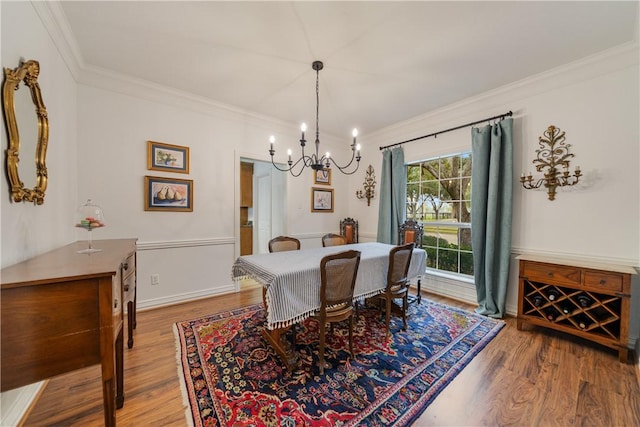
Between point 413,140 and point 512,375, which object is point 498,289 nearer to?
point 512,375

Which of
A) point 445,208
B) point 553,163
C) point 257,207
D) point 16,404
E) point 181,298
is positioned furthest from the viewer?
point 257,207

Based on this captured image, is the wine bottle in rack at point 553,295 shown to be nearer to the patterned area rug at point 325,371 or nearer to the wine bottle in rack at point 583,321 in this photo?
the wine bottle in rack at point 583,321

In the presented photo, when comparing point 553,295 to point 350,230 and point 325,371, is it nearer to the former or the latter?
point 325,371

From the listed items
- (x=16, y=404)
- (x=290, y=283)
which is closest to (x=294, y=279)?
(x=290, y=283)

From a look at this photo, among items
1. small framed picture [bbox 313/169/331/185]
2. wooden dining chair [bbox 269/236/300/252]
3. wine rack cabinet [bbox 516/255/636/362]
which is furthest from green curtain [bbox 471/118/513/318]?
small framed picture [bbox 313/169/331/185]

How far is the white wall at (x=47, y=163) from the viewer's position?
50.9 inches

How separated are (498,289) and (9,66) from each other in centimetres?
451

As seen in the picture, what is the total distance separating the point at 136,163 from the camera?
2830 millimetres

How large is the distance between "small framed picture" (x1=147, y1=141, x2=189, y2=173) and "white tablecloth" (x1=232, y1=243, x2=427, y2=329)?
1684 millimetres

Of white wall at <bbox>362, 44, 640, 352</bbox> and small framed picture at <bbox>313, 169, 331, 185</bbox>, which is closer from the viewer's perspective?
white wall at <bbox>362, 44, 640, 352</bbox>

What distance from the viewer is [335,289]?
1888mm

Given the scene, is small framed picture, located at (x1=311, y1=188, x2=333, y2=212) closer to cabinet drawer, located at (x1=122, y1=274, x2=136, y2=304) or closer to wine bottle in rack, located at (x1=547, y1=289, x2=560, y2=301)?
cabinet drawer, located at (x1=122, y1=274, x2=136, y2=304)

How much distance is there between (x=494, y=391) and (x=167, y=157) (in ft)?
12.9

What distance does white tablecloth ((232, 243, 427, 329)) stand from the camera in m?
1.74
